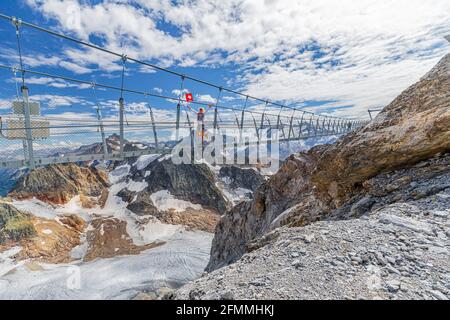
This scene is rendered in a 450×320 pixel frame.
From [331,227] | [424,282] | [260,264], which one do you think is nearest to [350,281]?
[424,282]

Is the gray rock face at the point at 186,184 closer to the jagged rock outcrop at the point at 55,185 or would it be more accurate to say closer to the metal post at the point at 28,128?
the jagged rock outcrop at the point at 55,185

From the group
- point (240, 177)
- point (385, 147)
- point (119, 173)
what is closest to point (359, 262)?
point (385, 147)

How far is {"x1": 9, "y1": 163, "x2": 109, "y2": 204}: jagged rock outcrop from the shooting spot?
409 feet

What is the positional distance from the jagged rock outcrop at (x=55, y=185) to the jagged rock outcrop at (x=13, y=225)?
26338mm

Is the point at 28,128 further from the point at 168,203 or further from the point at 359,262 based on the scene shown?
the point at 168,203

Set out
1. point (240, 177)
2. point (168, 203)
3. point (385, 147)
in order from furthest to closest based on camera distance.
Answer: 1. point (240, 177)
2. point (168, 203)
3. point (385, 147)

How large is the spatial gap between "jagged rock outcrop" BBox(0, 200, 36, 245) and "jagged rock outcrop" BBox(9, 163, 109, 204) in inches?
1037

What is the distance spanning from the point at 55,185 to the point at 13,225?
42205mm

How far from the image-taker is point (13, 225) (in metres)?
92.2

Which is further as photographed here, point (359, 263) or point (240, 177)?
point (240, 177)

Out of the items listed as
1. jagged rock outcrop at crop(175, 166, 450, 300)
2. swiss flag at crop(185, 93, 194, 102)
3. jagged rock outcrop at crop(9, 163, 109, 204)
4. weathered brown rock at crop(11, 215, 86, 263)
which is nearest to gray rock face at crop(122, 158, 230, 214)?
jagged rock outcrop at crop(9, 163, 109, 204)

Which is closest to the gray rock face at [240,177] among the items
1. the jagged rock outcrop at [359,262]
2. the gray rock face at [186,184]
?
the gray rock face at [186,184]

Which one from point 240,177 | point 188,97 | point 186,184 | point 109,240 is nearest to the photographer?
point 188,97

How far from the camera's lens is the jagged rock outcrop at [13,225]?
89688 mm
